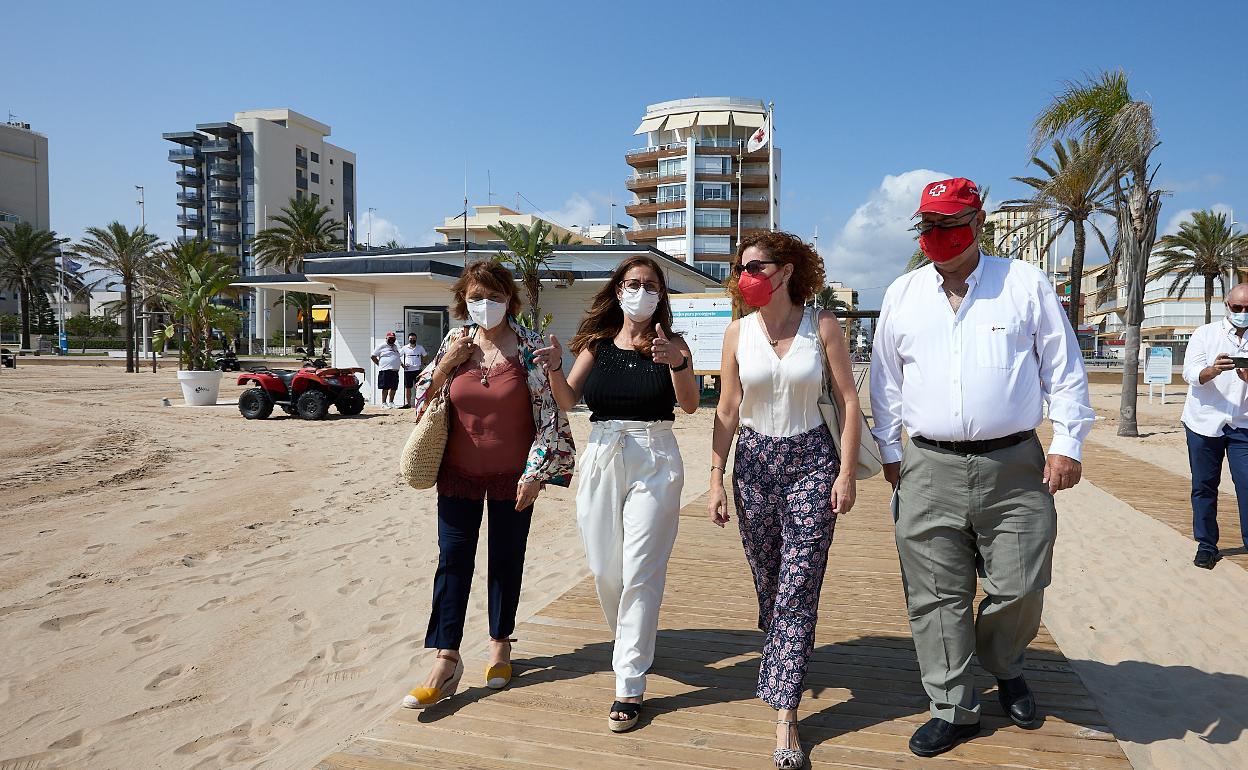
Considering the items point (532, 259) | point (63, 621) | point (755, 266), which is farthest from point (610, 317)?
point (532, 259)

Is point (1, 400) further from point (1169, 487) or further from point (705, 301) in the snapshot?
point (1169, 487)

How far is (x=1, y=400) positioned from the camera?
1905 centimetres

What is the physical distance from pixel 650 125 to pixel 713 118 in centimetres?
655

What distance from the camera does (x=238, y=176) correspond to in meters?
77.4

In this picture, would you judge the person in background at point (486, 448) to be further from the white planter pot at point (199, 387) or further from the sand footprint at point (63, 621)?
the white planter pot at point (199, 387)

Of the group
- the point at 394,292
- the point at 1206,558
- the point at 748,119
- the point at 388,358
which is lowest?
the point at 1206,558

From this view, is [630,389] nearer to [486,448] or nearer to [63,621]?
[486,448]

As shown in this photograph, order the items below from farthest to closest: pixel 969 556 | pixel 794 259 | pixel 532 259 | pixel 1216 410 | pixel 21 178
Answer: pixel 21 178 → pixel 532 259 → pixel 1216 410 → pixel 794 259 → pixel 969 556

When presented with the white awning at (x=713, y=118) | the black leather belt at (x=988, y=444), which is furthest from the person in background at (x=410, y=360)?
the white awning at (x=713, y=118)

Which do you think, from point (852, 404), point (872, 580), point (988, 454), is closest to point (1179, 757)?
point (988, 454)

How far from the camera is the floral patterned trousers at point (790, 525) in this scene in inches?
110

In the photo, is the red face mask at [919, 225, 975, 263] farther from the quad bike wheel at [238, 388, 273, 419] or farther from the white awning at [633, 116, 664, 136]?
the white awning at [633, 116, 664, 136]

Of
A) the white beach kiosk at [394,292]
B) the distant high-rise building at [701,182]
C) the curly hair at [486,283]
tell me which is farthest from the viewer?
the distant high-rise building at [701,182]

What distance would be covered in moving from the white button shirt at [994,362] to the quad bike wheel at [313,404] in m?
14.8
